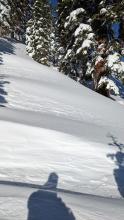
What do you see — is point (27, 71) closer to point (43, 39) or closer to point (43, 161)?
point (43, 161)

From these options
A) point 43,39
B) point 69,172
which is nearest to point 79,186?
point 69,172

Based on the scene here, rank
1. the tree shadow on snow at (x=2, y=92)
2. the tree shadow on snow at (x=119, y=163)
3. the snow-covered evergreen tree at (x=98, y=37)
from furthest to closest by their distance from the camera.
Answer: the snow-covered evergreen tree at (x=98, y=37) < the tree shadow on snow at (x=2, y=92) < the tree shadow on snow at (x=119, y=163)

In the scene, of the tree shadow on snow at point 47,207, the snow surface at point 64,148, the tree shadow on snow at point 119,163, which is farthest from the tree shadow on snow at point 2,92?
the tree shadow on snow at point 47,207

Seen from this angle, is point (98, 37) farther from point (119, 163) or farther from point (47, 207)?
point (47, 207)

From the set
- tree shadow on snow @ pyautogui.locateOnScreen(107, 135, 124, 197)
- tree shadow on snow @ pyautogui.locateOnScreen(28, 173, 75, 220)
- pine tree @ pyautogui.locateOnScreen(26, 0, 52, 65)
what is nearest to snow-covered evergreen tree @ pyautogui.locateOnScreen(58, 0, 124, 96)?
tree shadow on snow @ pyautogui.locateOnScreen(107, 135, 124, 197)

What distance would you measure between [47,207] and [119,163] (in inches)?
198

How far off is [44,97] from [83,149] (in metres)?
7.33

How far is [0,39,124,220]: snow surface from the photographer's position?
30.3 feet

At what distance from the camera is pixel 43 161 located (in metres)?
10.4

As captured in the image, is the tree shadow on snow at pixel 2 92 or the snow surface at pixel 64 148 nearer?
the snow surface at pixel 64 148

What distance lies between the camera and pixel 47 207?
6.76m

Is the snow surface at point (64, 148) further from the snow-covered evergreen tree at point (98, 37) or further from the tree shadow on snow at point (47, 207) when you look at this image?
the snow-covered evergreen tree at point (98, 37)

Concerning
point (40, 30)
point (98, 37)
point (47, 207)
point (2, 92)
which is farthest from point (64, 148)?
point (40, 30)

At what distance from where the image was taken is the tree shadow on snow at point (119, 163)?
1023 centimetres
